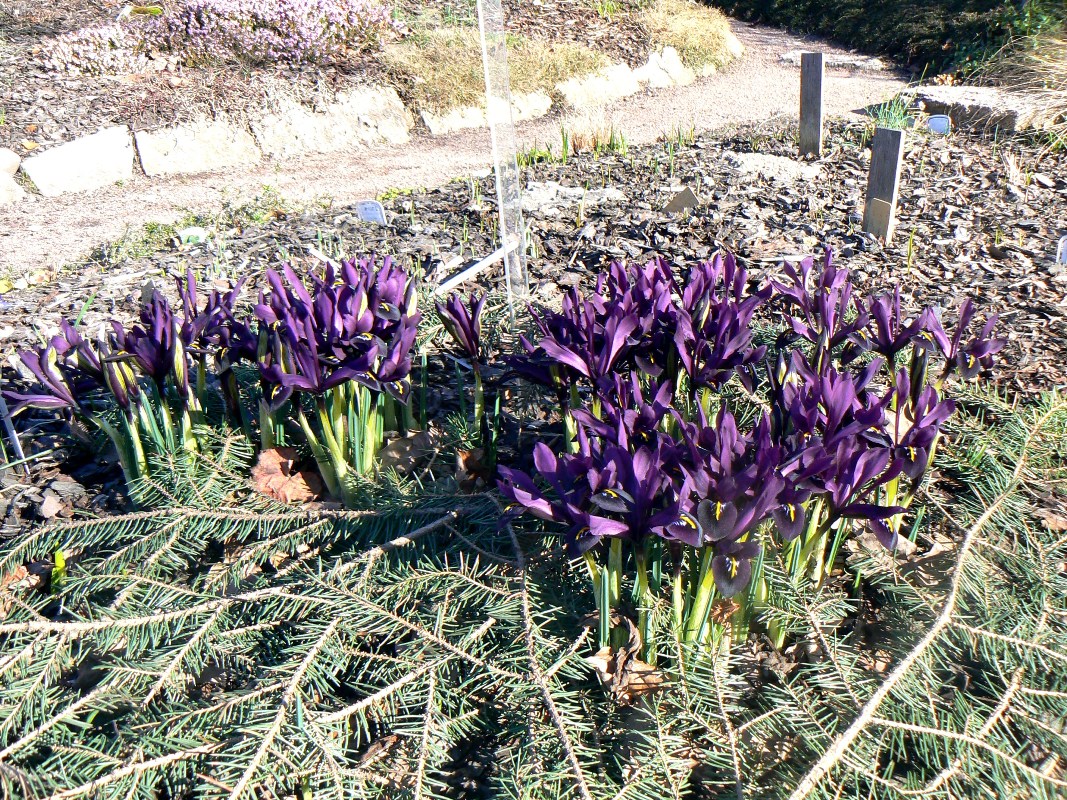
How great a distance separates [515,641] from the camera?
1536 mm

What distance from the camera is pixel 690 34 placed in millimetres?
11789

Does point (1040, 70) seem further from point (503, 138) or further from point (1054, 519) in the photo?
point (1054, 519)

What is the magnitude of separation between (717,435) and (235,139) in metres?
7.84

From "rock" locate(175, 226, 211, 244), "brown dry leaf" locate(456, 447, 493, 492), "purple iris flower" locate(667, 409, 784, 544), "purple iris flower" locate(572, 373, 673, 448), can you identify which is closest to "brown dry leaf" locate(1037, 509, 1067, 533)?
"purple iris flower" locate(667, 409, 784, 544)

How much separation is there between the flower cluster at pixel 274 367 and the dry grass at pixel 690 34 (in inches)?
419

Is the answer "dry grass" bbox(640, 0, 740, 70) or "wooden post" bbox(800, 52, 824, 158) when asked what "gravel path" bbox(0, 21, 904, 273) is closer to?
"dry grass" bbox(640, 0, 740, 70)

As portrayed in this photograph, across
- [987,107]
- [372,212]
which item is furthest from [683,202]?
[987,107]

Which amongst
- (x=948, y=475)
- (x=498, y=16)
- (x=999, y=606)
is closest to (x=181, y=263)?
(x=498, y=16)

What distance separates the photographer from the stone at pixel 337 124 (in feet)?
27.3

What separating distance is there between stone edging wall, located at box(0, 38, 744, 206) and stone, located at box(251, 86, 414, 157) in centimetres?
1

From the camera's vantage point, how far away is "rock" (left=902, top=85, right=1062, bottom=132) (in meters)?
5.80

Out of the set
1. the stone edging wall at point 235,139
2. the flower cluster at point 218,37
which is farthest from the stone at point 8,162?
the flower cluster at point 218,37

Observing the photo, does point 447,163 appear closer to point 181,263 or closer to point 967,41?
point 181,263

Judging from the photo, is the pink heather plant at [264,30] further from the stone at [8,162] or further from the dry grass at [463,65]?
the stone at [8,162]
